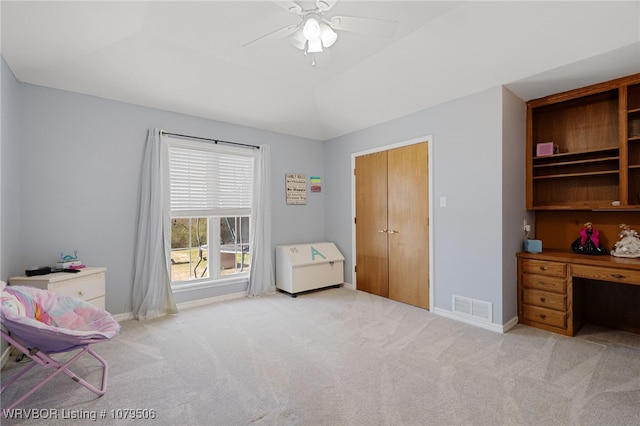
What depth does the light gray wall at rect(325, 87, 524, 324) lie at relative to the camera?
300cm

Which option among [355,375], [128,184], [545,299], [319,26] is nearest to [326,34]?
[319,26]

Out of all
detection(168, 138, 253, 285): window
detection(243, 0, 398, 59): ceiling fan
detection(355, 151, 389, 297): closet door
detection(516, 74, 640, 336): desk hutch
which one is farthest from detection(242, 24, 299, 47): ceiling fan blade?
detection(516, 74, 640, 336): desk hutch

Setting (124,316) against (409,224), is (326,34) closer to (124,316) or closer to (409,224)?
(409,224)

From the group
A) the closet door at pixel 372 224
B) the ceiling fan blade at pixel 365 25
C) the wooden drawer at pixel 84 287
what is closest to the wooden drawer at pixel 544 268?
the closet door at pixel 372 224

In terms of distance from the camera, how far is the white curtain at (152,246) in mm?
3338

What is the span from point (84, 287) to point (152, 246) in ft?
2.47

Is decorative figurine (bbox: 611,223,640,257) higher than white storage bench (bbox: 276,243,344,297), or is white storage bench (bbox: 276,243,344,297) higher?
decorative figurine (bbox: 611,223,640,257)

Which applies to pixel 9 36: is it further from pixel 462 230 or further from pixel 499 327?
pixel 499 327

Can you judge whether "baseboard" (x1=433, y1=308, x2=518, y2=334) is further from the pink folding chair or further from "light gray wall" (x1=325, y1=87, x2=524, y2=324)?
the pink folding chair

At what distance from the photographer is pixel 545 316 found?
9.78 feet

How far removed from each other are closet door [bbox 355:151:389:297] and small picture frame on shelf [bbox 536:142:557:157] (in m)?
1.70

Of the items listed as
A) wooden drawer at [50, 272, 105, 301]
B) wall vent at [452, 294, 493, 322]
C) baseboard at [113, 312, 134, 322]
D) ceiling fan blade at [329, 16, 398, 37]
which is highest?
ceiling fan blade at [329, 16, 398, 37]

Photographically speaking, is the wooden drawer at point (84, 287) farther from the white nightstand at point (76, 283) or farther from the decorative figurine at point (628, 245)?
the decorative figurine at point (628, 245)

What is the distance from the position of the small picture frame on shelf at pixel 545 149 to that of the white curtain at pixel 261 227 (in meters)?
3.30
